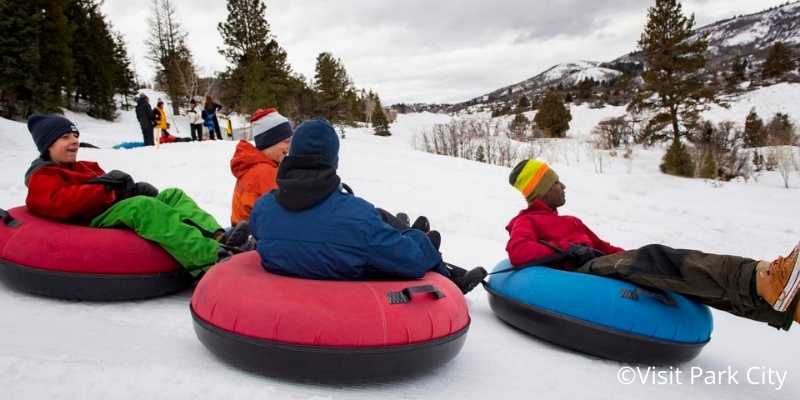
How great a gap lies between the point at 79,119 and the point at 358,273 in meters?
29.0

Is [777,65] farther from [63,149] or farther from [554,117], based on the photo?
[63,149]

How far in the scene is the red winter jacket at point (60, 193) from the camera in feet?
10.7

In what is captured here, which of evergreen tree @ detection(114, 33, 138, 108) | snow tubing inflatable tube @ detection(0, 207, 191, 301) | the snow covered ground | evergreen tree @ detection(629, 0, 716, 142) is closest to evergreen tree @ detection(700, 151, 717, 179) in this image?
evergreen tree @ detection(629, 0, 716, 142)

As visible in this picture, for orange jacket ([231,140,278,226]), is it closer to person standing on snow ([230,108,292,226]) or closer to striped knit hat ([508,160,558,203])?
person standing on snow ([230,108,292,226])

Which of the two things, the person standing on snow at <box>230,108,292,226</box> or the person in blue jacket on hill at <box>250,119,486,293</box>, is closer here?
the person in blue jacket on hill at <box>250,119,486,293</box>

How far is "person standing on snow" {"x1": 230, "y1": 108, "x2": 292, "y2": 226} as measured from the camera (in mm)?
3934

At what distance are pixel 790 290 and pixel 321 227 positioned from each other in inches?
93.9

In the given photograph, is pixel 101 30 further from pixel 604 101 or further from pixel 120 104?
pixel 604 101

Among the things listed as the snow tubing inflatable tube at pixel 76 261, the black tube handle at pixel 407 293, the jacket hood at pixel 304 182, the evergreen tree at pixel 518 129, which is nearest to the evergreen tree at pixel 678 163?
the evergreen tree at pixel 518 129

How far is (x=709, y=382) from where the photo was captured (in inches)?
116

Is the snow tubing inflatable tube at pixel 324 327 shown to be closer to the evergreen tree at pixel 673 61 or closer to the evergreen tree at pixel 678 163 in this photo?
the evergreen tree at pixel 678 163

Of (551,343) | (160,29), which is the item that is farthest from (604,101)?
(551,343)

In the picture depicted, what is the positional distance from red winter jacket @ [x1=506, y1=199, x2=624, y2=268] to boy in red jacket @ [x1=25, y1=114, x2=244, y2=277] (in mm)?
2184

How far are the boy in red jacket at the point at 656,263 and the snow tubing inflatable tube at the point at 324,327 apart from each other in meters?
1.42
